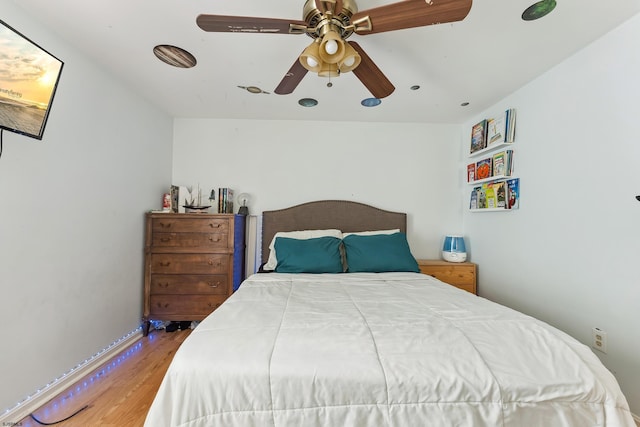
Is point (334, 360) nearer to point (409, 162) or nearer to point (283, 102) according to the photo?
point (283, 102)

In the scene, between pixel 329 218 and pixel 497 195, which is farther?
pixel 329 218

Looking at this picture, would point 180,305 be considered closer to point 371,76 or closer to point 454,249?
point 371,76

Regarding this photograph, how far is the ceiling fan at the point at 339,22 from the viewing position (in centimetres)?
113

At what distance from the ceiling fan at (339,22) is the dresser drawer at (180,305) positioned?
2158 millimetres

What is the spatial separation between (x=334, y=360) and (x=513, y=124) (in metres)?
2.49

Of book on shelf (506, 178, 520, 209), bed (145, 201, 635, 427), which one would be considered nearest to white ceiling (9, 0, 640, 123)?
book on shelf (506, 178, 520, 209)

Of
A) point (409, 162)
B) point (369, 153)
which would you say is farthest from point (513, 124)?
point (369, 153)

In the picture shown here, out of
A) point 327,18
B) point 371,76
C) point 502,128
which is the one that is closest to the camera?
point 327,18

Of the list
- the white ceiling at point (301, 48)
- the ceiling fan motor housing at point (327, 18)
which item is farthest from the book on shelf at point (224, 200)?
the ceiling fan motor housing at point (327, 18)

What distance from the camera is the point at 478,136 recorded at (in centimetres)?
283

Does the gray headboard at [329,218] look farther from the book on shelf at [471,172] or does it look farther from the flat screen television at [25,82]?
the flat screen television at [25,82]

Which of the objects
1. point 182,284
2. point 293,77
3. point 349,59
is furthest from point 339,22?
point 182,284

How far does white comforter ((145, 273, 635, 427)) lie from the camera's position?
2.85 ft

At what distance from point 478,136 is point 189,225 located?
2.96 metres
